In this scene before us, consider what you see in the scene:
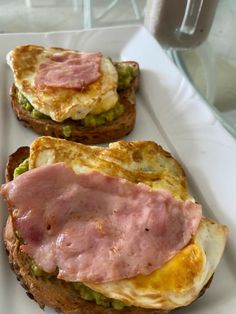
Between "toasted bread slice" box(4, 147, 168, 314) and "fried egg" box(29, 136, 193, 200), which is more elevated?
"fried egg" box(29, 136, 193, 200)

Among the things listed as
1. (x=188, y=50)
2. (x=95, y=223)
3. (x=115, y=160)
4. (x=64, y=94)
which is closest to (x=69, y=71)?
(x=64, y=94)

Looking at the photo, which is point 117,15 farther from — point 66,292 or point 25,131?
point 66,292

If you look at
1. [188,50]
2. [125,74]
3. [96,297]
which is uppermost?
[125,74]

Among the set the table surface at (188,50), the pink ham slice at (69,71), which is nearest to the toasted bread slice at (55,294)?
the pink ham slice at (69,71)

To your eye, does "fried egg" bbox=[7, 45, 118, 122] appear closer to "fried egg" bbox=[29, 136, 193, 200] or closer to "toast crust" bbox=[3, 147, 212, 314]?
"fried egg" bbox=[29, 136, 193, 200]

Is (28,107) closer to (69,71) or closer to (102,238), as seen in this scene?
(69,71)

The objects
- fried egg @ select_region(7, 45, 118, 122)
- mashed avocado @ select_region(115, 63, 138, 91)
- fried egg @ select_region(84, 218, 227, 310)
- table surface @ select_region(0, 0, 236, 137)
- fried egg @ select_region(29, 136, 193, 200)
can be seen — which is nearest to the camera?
fried egg @ select_region(84, 218, 227, 310)

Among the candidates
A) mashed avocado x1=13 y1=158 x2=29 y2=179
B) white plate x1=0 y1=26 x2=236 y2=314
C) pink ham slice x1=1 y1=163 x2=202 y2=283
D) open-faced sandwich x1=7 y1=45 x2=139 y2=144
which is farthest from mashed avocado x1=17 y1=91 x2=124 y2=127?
pink ham slice x1=1 y1=163 x2=202 y2=283
